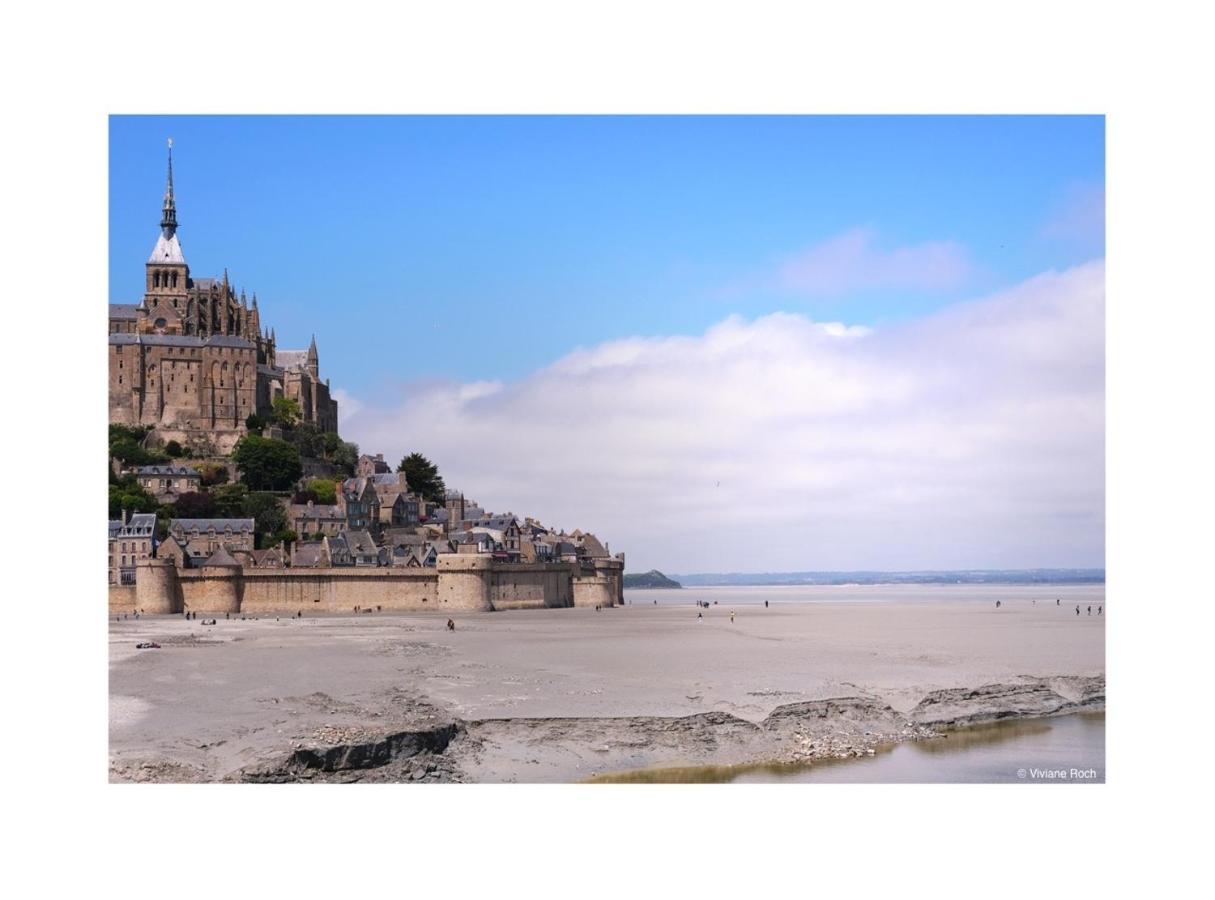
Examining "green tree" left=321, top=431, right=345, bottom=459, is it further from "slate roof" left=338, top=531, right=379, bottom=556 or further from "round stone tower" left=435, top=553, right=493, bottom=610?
"round stone tower" left=435, top=553, right=493, bottom=610

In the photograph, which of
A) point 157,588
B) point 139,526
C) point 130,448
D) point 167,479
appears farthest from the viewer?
point 130,448

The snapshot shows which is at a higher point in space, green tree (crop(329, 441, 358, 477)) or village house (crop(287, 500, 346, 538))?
green tree (crop(329, 441, 358, 477))

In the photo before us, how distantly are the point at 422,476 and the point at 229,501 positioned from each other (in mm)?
9823

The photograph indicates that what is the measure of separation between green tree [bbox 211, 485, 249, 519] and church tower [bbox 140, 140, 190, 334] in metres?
10.4

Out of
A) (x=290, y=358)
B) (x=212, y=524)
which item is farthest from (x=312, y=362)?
(x=212, y=524)

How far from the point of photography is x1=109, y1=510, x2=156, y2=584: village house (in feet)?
114

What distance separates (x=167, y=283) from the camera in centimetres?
5062

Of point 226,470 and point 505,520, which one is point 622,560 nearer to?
point 505,520

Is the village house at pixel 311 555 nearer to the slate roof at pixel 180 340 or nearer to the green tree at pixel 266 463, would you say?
the green tree at pixel 266 463

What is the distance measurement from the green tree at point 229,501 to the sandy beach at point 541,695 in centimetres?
1218

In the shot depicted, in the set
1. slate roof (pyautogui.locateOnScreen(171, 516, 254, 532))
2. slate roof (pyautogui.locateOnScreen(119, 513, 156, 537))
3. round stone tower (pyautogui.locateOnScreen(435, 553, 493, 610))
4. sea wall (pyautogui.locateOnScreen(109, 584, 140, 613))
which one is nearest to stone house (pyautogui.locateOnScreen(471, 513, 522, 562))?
round stone tower (pyautogui.locateOnScreen(435, 553, 493, 610))

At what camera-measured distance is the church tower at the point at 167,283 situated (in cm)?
4875

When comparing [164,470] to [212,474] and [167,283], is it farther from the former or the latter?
[167,283]
